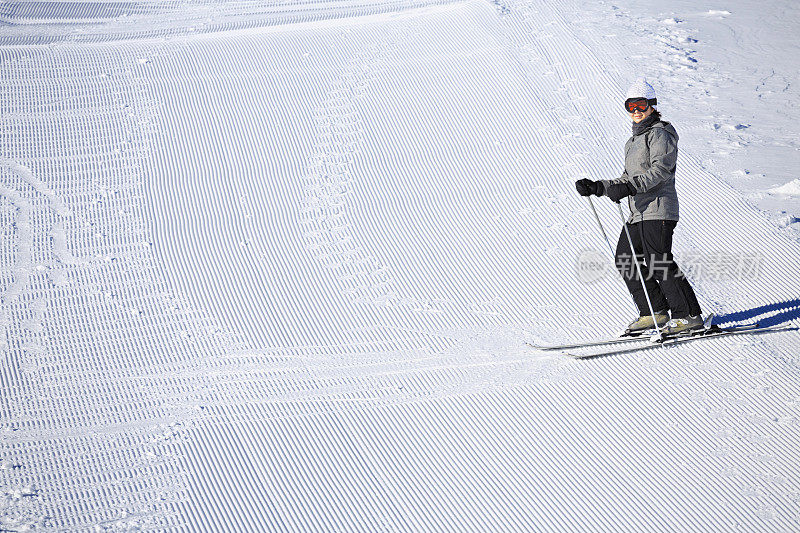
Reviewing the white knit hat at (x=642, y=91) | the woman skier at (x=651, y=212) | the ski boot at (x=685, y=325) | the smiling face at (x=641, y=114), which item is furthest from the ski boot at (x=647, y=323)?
the white knit hat at (x=642, y=91)

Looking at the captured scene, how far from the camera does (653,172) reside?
388 cm

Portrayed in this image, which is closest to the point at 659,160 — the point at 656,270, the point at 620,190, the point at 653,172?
the point at 653,172

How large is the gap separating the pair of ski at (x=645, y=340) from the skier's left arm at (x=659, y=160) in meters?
0.89

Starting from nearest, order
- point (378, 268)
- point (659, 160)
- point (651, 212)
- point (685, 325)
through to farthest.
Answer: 1. point (659, 160)
2. point (651, 212)
3. point (685, 325)
4. point (378, 268)

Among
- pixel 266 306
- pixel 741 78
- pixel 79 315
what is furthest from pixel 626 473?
pixel 741 78

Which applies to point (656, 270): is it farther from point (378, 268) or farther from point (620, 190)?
point (378, 268)

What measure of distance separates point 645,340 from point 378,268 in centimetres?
184

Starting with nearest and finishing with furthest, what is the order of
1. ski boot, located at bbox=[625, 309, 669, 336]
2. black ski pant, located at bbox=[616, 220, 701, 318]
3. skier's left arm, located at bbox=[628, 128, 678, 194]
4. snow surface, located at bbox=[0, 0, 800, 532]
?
snow surface, located at bbox=[0, 0, 800, 532]
skier's left arm, located at bbox=[628, 128, 678, 194]
black ski pant, located at bbox=[616, 220, 701, 318]
ski boot, located at bbox=[625, 309, 669, 336]

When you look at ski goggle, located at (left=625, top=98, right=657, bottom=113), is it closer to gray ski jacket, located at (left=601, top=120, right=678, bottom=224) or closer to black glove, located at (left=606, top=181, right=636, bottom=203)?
gray ski jacket, located at (left=601, top=120, right=678, bottom=224)

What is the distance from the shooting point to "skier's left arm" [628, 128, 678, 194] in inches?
152

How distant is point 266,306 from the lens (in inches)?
190

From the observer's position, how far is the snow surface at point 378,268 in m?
3.44

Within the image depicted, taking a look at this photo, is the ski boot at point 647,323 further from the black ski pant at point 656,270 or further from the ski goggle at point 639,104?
the ski goggle at point 639,104

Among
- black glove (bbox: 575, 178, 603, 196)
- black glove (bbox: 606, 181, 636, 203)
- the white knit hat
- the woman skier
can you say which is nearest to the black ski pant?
the woman skier
